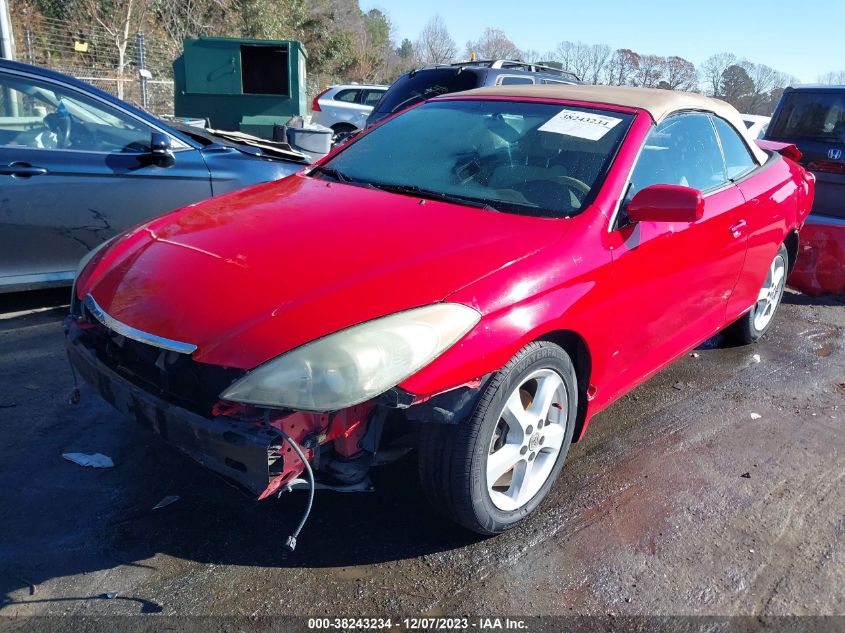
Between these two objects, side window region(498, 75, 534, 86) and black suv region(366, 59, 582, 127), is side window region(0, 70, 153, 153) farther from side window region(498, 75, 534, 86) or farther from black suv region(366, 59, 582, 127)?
side window region(498, 75, 534, 86)

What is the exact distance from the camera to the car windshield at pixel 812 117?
21.4ft

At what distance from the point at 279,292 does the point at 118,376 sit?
Answer: 0.65 m

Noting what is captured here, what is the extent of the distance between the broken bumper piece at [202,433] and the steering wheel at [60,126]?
260 cm

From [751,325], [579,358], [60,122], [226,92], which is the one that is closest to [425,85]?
[60,122]

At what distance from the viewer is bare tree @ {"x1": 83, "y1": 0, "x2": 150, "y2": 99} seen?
19.5m

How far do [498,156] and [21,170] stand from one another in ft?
9.64

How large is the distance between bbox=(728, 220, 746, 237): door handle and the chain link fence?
1431 cm

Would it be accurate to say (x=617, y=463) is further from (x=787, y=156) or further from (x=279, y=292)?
(x=787, y=156)

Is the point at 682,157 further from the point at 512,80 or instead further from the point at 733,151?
the point at 512,80

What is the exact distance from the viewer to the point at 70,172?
4.25 m

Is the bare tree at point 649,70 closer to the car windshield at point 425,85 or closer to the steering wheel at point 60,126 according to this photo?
the car windshield at point 425,85

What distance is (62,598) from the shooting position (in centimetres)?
217

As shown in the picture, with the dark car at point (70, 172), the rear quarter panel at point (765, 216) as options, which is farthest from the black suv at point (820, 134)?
the dark car at point (70, 172)

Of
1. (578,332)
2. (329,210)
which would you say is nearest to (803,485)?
(578,332)
